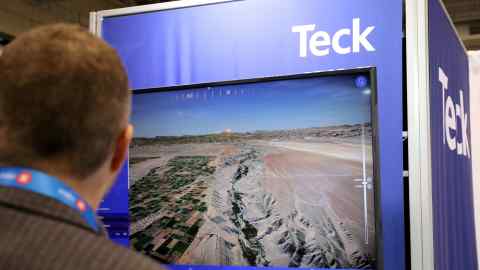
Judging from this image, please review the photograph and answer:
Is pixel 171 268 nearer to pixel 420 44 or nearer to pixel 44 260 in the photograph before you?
pixel 420 44

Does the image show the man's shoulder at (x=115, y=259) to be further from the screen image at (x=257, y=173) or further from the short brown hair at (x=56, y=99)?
the screen image at (x=257, y=173)

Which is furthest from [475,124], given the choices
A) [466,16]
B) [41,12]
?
[41,12]

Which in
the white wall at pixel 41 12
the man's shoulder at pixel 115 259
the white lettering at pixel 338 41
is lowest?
the man's shoulder at pixel 115 259

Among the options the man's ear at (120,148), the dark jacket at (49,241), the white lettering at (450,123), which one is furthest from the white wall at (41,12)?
the dark jacket at (49,241)

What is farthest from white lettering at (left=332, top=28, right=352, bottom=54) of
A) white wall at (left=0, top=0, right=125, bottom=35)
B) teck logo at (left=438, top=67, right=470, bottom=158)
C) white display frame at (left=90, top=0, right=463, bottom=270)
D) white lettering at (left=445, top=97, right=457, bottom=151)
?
white wall at (left=0, top=0, right=125, bottom=35)

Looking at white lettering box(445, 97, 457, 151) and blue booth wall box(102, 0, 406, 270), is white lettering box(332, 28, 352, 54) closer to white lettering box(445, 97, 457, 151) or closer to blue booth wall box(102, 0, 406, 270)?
blue booth wall box(102, 0, 406, 270)

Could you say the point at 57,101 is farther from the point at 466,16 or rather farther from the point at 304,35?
the point at 466,16

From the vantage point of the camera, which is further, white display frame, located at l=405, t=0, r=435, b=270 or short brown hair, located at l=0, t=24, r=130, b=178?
white display frame, located at l=405, t=0, r=435, b=270

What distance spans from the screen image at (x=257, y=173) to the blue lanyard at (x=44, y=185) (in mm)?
1169

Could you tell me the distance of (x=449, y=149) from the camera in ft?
7.57

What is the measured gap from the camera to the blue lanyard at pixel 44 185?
670 millimetres

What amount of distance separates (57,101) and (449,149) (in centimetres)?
199

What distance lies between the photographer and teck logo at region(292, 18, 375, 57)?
1.88 meters

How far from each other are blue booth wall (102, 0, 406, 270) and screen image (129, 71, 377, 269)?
0.13m
